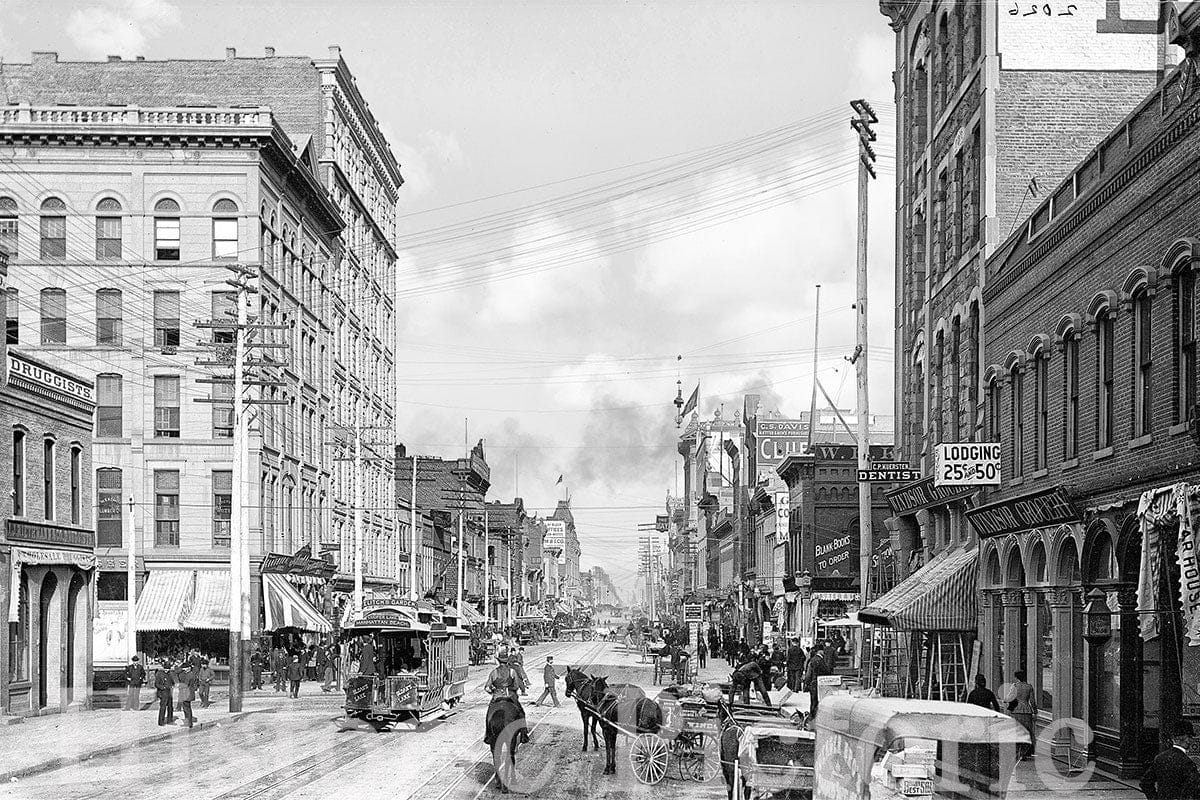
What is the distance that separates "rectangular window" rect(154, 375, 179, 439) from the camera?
6191cm

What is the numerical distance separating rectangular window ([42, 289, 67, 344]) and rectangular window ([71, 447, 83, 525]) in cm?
1966

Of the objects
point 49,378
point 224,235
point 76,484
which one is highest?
point 224,235

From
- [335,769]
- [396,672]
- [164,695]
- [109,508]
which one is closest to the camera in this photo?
[335,769]

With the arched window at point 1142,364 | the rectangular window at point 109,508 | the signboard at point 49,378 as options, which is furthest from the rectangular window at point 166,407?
the arched window at point 1142,364

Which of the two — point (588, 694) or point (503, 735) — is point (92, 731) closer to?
point (588, 694)

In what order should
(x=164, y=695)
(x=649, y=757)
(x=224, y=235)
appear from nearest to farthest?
(x=649, y=757), (x=164, y=695), (x=224, y=235)

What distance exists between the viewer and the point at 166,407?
2441 inches

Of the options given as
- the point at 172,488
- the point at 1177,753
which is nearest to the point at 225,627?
the point at 172,488

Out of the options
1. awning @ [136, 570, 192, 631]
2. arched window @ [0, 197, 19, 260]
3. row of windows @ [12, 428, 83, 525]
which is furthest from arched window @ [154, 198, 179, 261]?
row of windows @ [12, 428, 83, 525]

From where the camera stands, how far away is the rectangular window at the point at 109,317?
61.6 m

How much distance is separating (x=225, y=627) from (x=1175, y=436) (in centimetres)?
4330

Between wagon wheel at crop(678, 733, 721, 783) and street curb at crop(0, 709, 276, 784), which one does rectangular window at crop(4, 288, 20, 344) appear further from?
wagon wheel at crop(678, 733, 721, 783)

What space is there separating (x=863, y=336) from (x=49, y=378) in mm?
22154

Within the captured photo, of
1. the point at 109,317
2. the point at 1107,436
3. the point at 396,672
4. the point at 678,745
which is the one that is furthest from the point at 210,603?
the point at 1107,436
